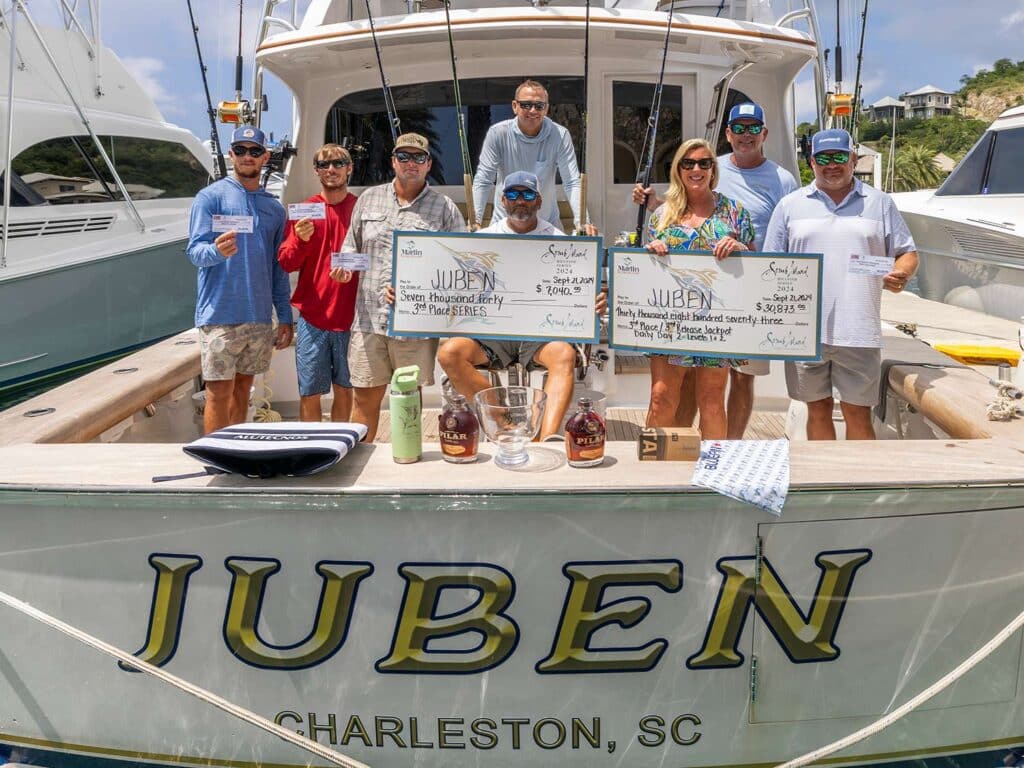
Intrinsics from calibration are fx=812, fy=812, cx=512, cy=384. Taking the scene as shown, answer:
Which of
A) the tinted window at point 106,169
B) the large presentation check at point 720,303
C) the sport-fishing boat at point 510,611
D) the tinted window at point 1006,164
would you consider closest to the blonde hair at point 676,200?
the large presentation check at point 720,303

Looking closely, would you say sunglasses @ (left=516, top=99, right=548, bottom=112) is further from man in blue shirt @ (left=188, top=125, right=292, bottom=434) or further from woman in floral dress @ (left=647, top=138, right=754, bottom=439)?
man in blue shirt @ (left=188, top=125, right=292, bottom=434)

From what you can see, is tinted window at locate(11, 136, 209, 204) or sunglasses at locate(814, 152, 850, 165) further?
tinted window at locate(11, 136, 209, 204)

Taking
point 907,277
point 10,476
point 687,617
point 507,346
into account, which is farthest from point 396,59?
point 687,617

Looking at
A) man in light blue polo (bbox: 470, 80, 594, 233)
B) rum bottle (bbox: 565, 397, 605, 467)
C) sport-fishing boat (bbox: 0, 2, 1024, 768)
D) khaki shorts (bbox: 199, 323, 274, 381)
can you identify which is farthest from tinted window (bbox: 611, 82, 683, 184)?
rum bottle (bbox: 565, 397, 605, 467)

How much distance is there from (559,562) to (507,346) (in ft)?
5.42

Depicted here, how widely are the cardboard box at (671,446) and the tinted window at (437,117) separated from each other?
3466mm

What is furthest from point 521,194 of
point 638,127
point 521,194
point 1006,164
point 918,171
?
point 918,171

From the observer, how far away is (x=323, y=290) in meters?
3.82

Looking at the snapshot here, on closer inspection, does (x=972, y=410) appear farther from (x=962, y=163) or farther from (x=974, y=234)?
(x=962, y=163)

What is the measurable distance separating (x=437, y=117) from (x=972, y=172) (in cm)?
996

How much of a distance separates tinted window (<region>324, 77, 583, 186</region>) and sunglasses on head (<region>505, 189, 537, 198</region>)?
2.22 metres

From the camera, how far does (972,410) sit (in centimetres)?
287

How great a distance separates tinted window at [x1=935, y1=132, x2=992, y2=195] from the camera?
38.8 ft

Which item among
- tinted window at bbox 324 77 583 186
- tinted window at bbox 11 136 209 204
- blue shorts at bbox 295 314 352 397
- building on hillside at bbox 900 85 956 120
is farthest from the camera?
building on hillside at bbox 900 85 956 120
